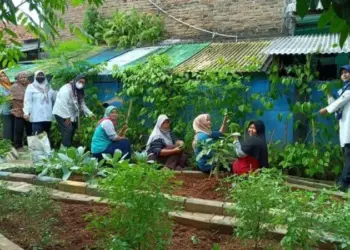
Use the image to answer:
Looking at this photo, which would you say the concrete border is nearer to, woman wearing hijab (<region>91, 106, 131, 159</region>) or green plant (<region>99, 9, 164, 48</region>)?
woman wearing hijab (<region>91, 106, 131, 159</region>)

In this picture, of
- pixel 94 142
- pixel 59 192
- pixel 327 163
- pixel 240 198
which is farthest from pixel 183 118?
pixel 240 198

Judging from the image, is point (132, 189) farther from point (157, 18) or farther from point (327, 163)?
point (157, 18)

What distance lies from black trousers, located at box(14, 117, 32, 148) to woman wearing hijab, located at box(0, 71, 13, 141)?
1.02ft

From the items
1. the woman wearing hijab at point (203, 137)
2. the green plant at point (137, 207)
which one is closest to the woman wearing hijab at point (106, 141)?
the woman wearing hijab at point (203, 137)

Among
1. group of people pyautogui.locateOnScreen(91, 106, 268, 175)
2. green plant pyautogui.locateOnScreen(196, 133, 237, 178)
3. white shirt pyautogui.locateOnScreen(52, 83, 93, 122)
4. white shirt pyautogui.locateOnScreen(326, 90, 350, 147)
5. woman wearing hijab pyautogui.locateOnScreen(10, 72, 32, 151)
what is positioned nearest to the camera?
green plant pyautogui.locateOnScreen(196, 133, 237, 178)

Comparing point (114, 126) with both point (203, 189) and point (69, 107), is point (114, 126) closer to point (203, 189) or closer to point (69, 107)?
point (69, 107)

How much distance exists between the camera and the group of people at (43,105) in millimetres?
8578

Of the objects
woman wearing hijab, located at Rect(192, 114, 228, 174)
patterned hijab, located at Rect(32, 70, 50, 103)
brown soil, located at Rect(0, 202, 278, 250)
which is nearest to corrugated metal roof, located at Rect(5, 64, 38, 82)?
patterned hijab, located at Rect(32, 70, 50, 103)

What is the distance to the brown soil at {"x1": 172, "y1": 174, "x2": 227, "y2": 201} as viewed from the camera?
5.43 metres

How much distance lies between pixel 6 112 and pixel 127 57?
2892 mm

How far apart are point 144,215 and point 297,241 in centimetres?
111

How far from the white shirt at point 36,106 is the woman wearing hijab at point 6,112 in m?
0.89

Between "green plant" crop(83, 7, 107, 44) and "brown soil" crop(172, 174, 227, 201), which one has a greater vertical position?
"green plant" crop(83, 7, 107, 44)

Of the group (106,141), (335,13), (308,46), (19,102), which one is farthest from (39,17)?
(19,102)
